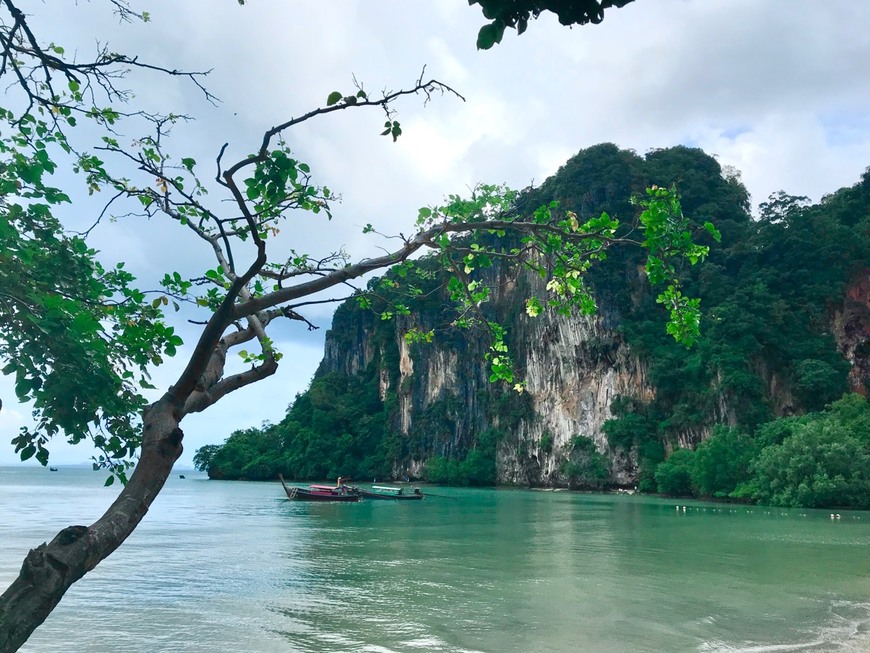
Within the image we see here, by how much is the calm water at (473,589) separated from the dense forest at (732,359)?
31.8 feet

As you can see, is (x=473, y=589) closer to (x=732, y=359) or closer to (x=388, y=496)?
(x=388, y=496)

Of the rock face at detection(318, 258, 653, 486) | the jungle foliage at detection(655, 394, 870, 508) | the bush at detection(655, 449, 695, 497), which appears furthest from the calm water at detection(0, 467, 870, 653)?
the rock face at detection(318, 258, 653, 486)

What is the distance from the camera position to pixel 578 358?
4719 centimetres

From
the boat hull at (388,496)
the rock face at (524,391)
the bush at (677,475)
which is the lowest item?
the boat hull at (388,496)

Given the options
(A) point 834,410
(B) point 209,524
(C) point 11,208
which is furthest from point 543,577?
(A) point 834,410

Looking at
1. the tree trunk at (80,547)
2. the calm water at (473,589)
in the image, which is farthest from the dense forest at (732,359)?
the tree trunk at (80,547)

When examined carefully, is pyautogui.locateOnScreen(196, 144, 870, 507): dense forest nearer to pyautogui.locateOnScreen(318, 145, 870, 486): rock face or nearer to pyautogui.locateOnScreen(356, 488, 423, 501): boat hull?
pyautogui.locateOnScreen(318, 145, 870, 486): rock face

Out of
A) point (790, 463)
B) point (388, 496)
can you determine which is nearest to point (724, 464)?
point (790, 463)

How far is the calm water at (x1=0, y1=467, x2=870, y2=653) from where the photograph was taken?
763cm

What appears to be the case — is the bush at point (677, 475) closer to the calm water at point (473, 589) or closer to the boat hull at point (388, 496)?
the boat hull at point (388, 496)

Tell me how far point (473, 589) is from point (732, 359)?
30447 mm

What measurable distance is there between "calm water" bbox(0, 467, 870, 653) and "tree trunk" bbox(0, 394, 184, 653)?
568 centimetres

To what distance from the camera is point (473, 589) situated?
34.1ft

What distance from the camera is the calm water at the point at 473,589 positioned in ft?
25.0
